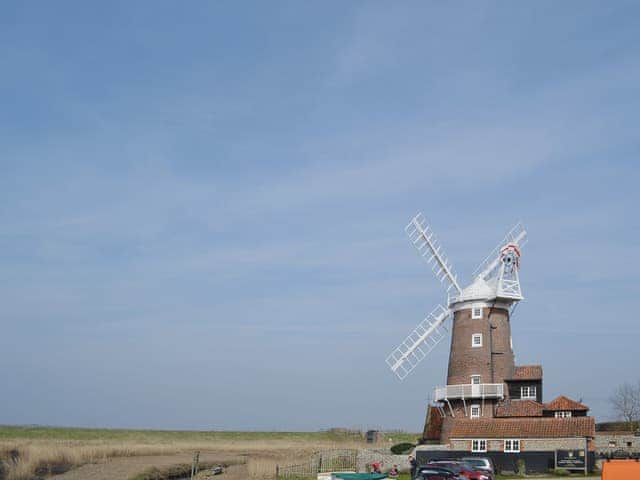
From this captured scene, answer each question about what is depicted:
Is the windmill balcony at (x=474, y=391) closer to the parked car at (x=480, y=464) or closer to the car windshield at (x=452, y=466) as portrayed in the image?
the parked car at (x=480, y=464)

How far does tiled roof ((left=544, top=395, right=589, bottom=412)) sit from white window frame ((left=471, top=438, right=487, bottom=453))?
4609 mm

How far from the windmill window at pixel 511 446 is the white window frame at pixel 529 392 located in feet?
16.0

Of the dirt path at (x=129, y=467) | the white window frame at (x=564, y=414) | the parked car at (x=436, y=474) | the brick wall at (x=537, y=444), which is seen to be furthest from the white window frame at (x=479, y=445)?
the parked car at (x=436, y=474)

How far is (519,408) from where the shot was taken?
47656 mm

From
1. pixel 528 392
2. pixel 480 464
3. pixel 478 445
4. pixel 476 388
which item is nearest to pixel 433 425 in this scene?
pixel 476 388

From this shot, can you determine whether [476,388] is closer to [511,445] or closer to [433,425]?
[511,445]

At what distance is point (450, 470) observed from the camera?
1181 inches

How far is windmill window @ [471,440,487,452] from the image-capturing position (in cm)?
4538

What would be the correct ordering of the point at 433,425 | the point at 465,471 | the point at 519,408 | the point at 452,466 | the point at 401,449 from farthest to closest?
the point at 433,425, the point at 401,449, the point at 519,408, the point at 452,466, the point at 465,471

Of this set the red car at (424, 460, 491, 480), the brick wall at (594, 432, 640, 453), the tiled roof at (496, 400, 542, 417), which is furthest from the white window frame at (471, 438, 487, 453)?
the red car at (424, 460, 491, 480)

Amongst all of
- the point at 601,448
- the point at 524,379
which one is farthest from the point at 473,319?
the point at 601,448

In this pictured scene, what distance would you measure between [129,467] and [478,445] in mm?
20291

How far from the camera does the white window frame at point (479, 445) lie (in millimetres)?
45375

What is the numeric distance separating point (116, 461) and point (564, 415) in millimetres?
27532
